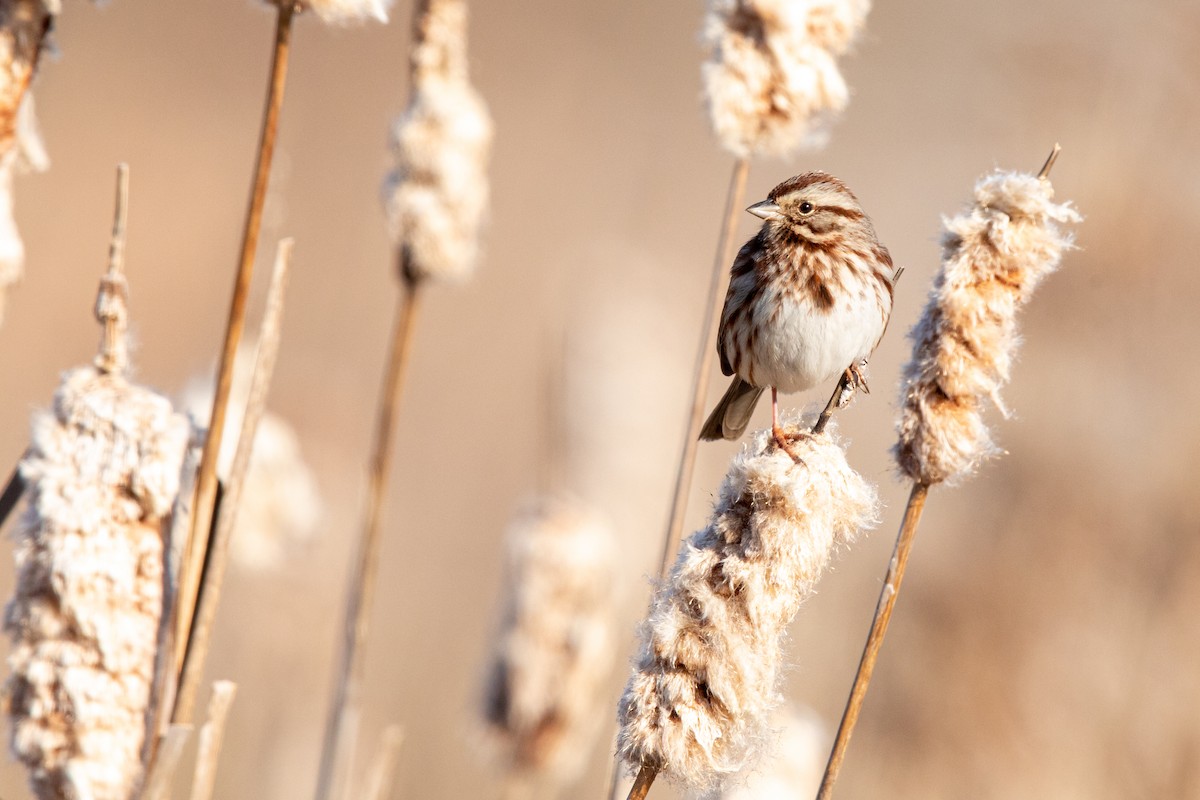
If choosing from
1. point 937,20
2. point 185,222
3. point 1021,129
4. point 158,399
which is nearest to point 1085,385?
point 1021,129

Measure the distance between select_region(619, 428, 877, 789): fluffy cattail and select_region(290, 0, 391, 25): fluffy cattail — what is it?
29.9 inches

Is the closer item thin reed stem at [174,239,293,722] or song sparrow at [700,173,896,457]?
thin reed stem at [174,239,293,722]

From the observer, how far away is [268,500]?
121 inches

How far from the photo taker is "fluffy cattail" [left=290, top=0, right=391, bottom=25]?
152 centimetres

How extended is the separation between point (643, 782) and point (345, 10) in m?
1.02

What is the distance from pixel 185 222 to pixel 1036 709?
15.5 feet

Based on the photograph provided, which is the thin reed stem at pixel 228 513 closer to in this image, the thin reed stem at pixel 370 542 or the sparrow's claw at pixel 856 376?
the thin reed stem at pixel 370 542

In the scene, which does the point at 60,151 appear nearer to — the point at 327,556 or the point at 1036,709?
the point at 327,556

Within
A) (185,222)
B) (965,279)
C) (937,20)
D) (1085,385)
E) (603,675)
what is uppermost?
(937,20)

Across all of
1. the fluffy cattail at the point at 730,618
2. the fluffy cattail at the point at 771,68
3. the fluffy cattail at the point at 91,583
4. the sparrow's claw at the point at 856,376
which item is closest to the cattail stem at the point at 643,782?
the fluffy cattail at the point at 730,618

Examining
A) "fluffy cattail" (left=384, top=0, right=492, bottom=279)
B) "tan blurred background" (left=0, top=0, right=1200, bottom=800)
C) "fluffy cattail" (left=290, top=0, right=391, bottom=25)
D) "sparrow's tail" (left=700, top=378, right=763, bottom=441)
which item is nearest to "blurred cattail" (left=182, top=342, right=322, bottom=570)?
"tan blurred background" (left=0, top=0, right=1200, bottom=800)

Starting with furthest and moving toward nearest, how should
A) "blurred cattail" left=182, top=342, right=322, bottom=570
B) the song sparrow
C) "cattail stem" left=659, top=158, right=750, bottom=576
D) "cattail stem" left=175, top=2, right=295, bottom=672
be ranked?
"blurred cattail" left=182, top=342, right=322, bottom=570 < the song sparrow < "cattail stem" left=659, top=158, right=750, bottom=576 < "cattail stem" left=175, top=2, right=295, bottom=672

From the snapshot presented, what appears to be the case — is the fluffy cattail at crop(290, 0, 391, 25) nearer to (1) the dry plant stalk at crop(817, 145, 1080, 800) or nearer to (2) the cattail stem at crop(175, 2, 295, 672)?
(2) the cattail stem at crop(175, 2, 295, 672)

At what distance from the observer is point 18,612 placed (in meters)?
1.53
